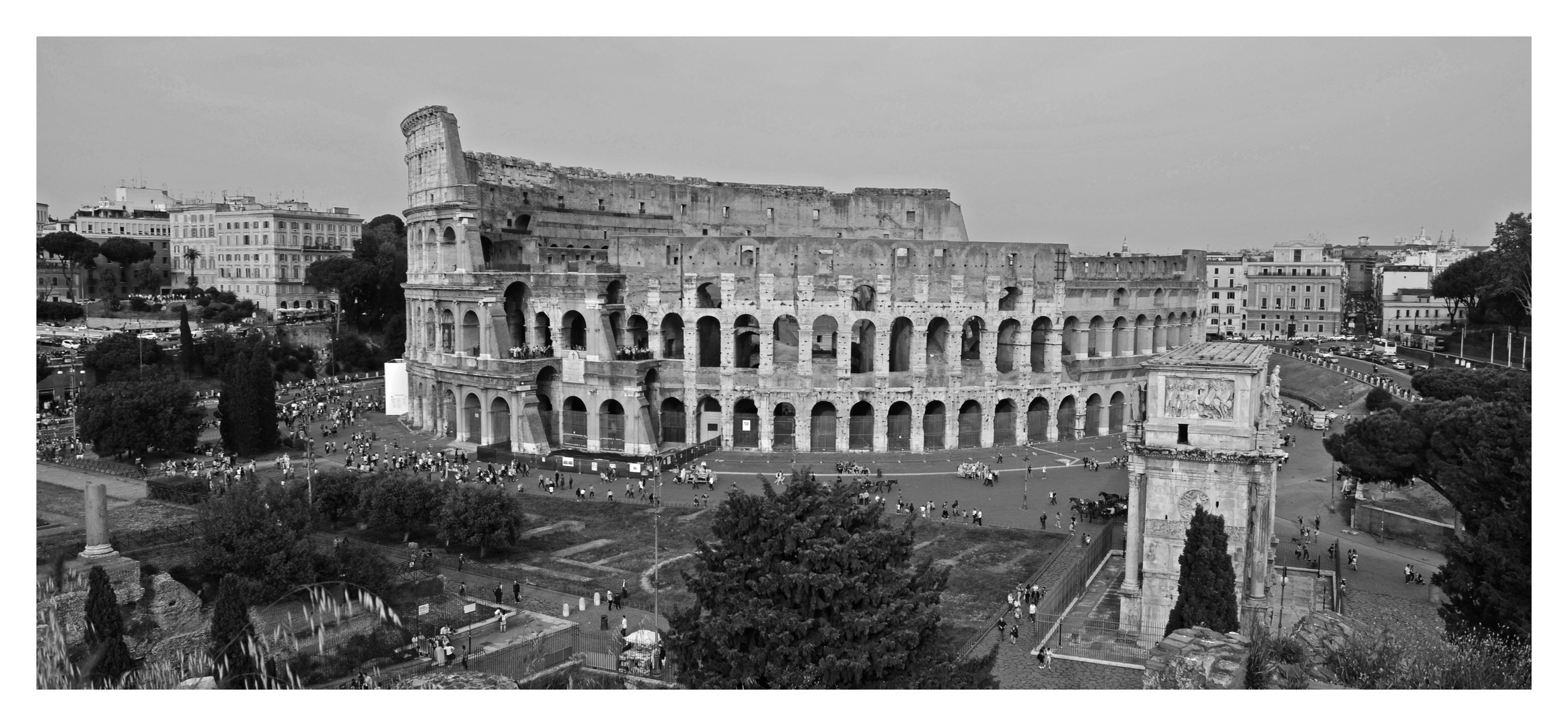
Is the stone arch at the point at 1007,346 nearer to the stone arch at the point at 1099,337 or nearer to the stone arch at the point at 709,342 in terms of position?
the stone arch at the point at 1099,337

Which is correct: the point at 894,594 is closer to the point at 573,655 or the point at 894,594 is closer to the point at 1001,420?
the point at 573,655

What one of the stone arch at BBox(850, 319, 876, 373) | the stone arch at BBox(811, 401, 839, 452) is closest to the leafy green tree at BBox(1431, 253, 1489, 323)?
the stone arch at BBox(850, 319, 876, 373)

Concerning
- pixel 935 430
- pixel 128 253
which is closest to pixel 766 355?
pixel 935 430

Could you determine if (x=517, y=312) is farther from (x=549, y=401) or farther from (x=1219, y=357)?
(x=1219, y=357)

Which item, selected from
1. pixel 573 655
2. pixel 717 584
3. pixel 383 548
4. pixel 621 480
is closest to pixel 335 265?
pixel 621 480

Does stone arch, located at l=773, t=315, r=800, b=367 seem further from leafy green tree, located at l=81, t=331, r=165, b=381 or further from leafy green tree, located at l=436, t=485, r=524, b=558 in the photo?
leafy green tree, located at l=81, t=331, r=165, b=381

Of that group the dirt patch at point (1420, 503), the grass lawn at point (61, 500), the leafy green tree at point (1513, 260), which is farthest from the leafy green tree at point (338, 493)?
the leafy green tree at point (1513, 260)
